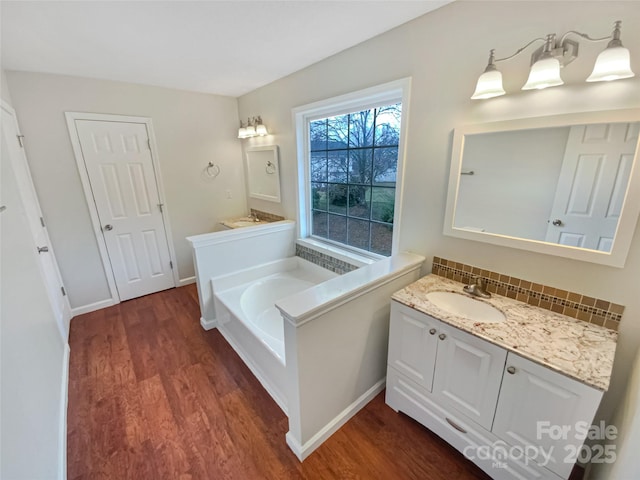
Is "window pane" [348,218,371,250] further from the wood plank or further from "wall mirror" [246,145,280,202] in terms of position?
the wood plank

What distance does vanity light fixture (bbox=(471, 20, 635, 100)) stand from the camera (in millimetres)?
975

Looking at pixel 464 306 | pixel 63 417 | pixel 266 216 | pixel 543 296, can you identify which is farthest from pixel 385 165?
pixel 63 417

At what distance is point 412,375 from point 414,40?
6.72 ft

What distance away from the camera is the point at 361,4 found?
146cm

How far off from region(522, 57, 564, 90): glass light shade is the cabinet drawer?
162 cm

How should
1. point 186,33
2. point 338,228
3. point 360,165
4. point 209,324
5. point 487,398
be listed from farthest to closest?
point 338,228, point 209,324, point 360,165, point 186,33, point 487,398

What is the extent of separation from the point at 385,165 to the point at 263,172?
1.72 meters

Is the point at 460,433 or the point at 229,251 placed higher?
the point at 229,251

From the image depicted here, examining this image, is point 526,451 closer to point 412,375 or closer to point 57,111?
point 412,375

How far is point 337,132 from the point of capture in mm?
2436

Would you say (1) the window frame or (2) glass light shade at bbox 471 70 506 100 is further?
(1) the window frame

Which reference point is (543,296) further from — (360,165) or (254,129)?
(254,129)

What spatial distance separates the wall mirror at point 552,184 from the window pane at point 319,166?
133 centimetres

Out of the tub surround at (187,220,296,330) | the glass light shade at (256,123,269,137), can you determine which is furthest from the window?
the glass light shade at (256,123,269,137)
